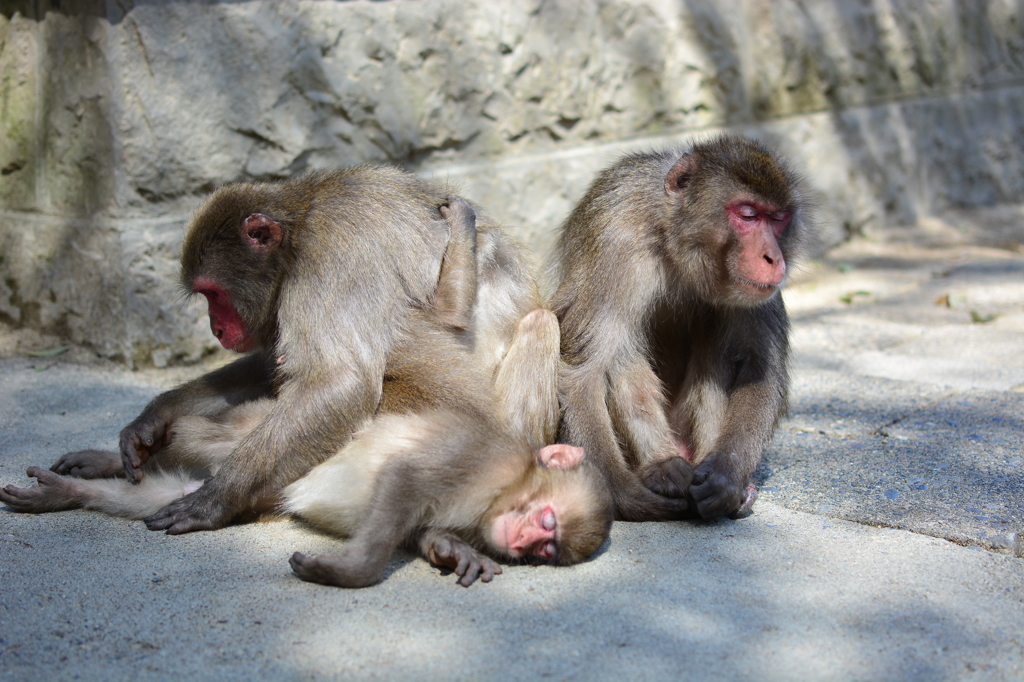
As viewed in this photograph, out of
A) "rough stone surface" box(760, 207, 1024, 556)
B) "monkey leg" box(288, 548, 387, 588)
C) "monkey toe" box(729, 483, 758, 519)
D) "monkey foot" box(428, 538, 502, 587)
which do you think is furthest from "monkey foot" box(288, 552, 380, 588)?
"rough stone surface" box(760, 207, 1024, 556)

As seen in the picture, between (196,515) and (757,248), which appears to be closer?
(196,515)

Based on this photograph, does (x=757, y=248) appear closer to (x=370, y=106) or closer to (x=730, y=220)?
(x=730, y=220)

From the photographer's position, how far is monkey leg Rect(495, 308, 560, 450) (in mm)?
3361

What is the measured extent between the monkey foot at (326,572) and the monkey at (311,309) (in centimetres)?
49

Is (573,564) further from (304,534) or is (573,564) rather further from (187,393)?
(187,393)

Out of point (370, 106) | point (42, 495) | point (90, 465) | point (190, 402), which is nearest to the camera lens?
point (42, 495)

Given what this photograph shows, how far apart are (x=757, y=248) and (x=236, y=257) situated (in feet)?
6.22

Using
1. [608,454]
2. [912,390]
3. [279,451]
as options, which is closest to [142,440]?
[279,451]

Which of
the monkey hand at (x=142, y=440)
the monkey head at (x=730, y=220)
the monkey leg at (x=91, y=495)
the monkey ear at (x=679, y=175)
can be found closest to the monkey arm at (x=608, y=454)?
the monkey head at (x=730, y=220)

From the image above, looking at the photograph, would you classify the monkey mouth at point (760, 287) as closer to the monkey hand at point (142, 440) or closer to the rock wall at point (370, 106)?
the rock wall at point (370, 106)

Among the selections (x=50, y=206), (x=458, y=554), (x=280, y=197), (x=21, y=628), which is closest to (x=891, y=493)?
(x=458, y=554)

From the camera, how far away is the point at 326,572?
263 cm

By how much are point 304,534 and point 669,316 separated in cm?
170

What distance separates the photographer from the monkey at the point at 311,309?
10.1 feet
